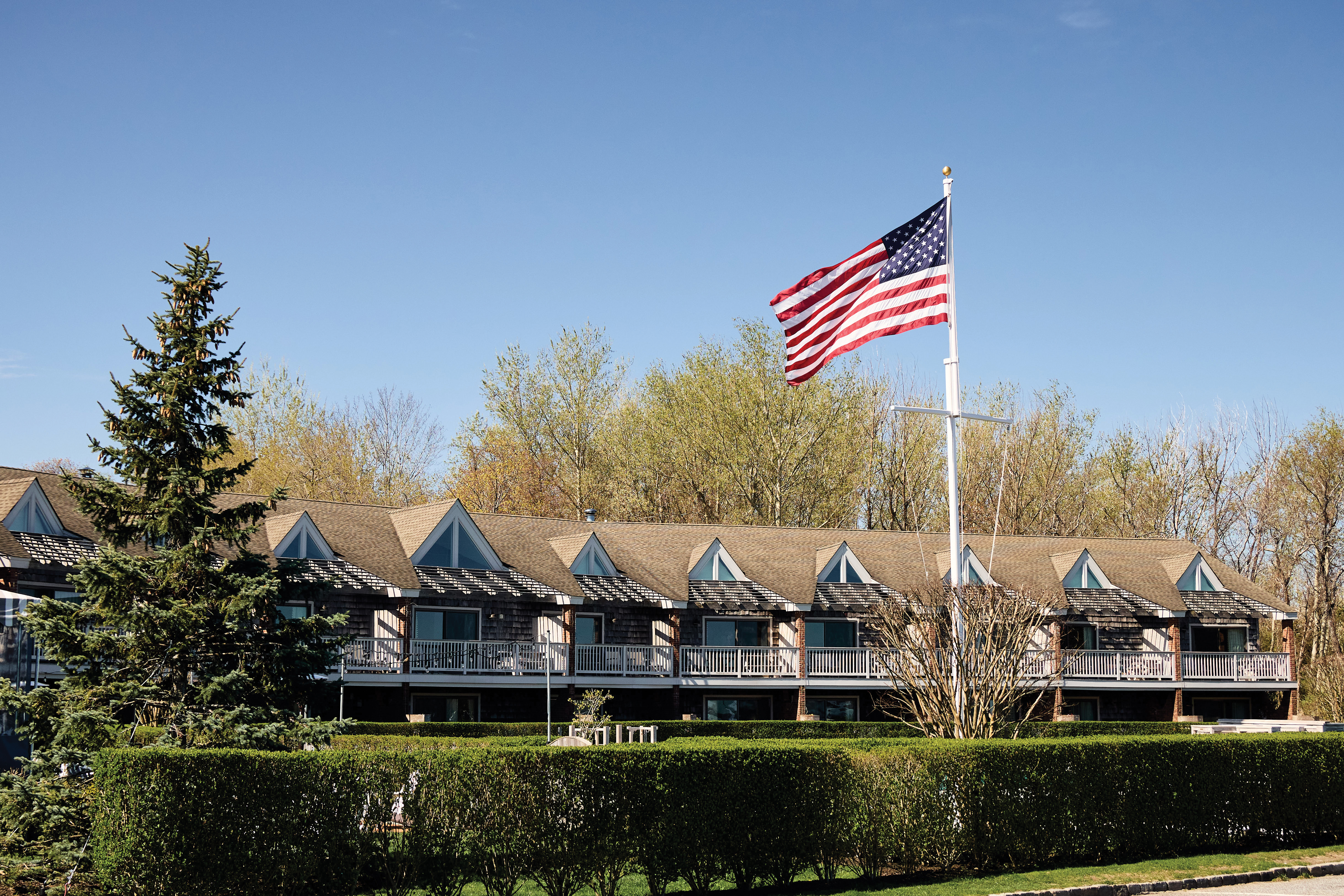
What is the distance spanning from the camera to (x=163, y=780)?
10938 millimetres

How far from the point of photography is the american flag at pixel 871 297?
19.2 m

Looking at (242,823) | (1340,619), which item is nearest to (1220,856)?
(242,823)

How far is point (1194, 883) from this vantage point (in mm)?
13625

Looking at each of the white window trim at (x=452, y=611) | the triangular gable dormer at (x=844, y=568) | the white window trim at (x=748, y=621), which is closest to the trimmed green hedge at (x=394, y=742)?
the white window trim at (x=452, y=611)

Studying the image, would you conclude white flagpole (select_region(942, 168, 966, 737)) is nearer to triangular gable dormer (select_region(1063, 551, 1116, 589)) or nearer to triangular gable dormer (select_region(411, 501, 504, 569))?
triangular gable dormer (select_region(411, 501, 504, 569))

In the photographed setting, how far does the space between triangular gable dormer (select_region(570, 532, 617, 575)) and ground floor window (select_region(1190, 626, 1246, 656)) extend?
2174 centimetres

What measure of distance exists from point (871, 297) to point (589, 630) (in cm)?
2087

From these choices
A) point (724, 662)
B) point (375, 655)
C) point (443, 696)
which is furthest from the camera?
point (724, 662)

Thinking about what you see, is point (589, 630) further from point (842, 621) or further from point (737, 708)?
point (842, 621)

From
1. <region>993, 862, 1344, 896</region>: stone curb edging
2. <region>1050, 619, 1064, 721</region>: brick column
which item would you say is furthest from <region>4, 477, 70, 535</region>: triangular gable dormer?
<region>1050, 619, 1064, 721</region>: brick column

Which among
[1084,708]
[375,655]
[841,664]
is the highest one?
[375,655]

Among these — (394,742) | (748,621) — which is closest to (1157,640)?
(748,621)

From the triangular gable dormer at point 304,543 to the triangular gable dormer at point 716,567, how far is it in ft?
38.7

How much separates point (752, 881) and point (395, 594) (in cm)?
2099
